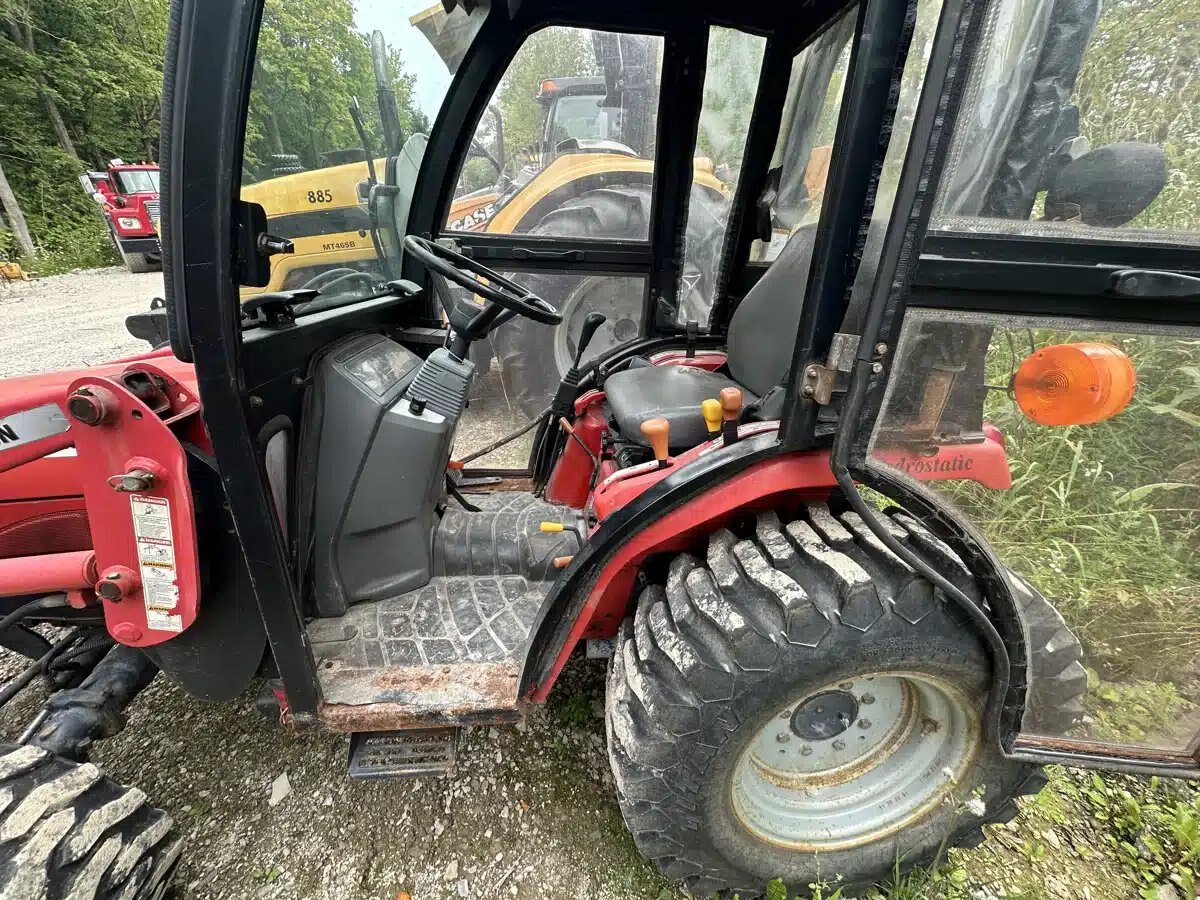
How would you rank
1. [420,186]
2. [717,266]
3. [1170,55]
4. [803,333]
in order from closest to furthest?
[1170,55] → [803,333] → [420,186] → [717,266]

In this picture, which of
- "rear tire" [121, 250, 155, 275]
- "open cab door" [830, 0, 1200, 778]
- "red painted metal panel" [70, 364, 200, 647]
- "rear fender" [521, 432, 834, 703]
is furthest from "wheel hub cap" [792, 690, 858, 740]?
"rear tire" [121, 250, 155, 275]

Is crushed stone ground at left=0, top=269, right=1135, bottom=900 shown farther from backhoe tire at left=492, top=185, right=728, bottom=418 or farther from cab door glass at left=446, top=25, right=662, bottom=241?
cab door glass at left=446, top=25, right=662, bottom=241

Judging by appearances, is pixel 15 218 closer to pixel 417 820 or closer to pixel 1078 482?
pixel 417 820

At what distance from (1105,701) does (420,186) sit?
2.50 meters

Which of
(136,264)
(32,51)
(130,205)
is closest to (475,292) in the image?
(130,205)

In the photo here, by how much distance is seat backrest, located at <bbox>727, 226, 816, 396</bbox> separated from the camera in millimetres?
1742

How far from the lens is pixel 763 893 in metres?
1.31

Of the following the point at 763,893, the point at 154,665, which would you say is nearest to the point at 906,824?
the point at 763,893

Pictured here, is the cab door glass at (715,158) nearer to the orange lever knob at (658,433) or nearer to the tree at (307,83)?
the tree at (307,83)

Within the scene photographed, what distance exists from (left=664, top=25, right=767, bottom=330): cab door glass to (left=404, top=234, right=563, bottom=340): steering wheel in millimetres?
957

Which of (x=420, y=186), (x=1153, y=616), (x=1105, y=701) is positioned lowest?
(x=1105, y=701)

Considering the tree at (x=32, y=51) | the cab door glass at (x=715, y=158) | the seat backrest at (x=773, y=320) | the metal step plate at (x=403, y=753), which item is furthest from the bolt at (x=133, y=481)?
the tree at (x=32, y=51)

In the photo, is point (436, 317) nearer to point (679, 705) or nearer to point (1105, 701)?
point (679, 705)

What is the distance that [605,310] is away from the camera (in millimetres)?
2734
